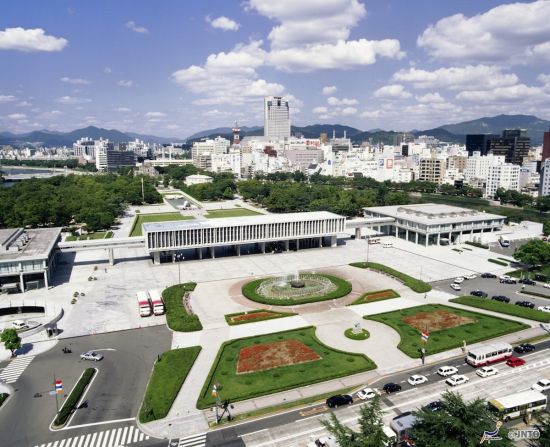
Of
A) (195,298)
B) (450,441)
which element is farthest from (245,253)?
(450,441)

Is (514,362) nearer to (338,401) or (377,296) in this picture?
(338,401)

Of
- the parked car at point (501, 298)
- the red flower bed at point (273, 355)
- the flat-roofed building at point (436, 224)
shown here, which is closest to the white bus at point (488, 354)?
the red flower bed at point (273, 355)

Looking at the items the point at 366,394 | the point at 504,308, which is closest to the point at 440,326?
the point at 504,308

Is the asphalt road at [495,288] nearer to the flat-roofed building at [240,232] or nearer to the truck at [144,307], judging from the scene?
the flat-roofed building at [240,232]

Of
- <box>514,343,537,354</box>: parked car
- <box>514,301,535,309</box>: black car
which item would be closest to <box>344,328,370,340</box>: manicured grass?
<box>514,343,537,354</box>: parked car

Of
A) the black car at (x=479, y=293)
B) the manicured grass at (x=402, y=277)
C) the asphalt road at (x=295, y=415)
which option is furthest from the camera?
the manicured grass at (x=402, y=277)
